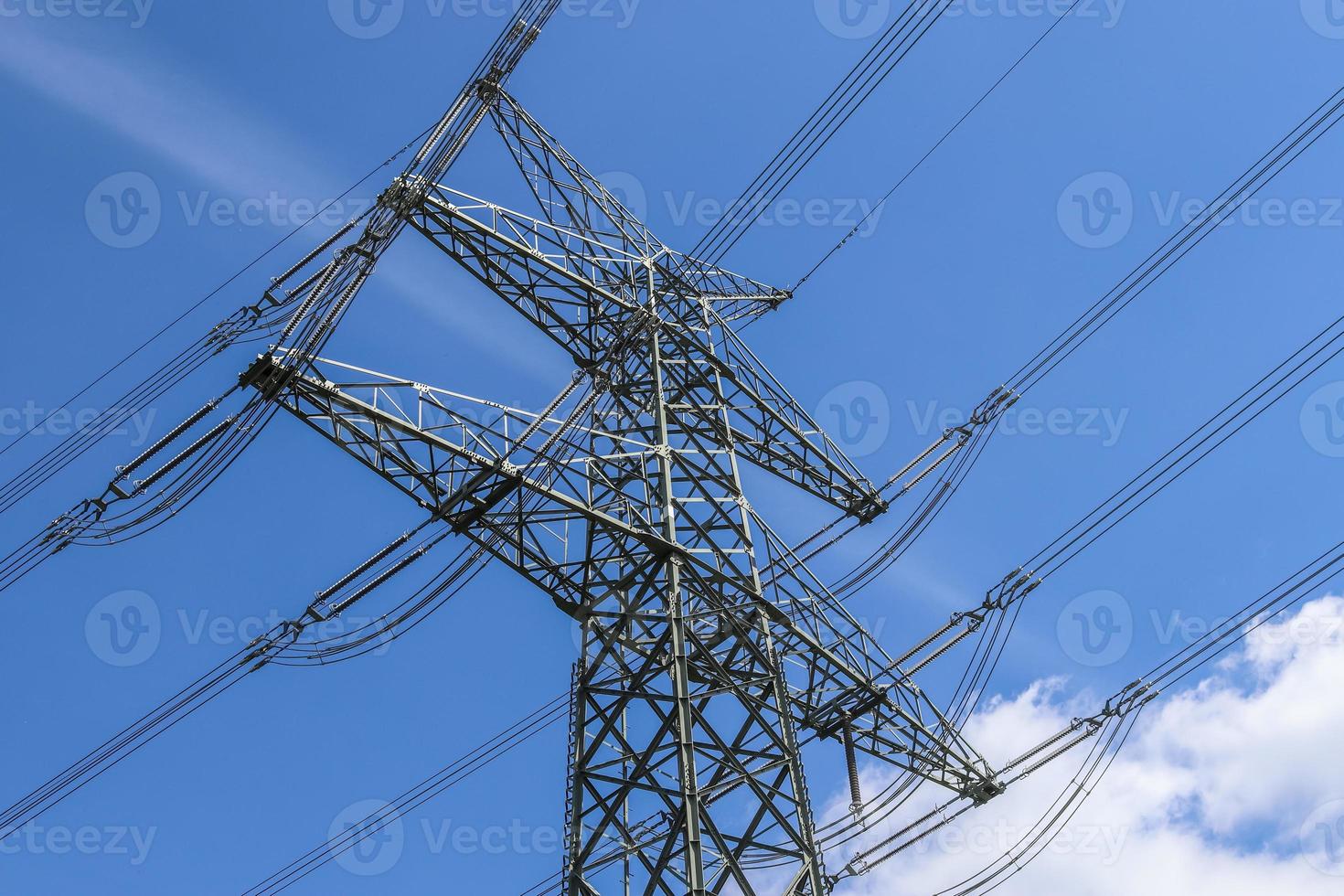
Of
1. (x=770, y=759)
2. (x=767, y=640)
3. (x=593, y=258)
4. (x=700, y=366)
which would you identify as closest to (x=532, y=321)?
(x=593, y=258)

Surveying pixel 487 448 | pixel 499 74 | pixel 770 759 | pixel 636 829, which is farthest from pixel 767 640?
pixel 499 74

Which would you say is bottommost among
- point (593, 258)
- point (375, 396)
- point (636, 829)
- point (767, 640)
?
point (636, 829)

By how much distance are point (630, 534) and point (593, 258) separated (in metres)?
5.96

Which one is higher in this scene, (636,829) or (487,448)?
(487,448)

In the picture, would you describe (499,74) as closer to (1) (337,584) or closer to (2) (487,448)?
(2) (487,448)

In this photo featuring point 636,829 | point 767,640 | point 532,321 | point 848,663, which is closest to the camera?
point 636,829

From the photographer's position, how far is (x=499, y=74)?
21.3 metres

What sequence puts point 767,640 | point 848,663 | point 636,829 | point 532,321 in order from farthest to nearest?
point 532,321, point 848,663, point 767,640, point 636,829

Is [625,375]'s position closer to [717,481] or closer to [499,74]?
[717,481]

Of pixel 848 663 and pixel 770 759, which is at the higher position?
pixel 848 663

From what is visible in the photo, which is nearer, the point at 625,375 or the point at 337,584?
the point at 337,584

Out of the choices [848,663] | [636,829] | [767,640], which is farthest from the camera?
[848,663]

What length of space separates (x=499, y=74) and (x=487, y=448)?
758cm

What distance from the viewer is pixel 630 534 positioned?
1705 cm
